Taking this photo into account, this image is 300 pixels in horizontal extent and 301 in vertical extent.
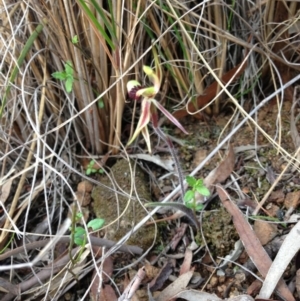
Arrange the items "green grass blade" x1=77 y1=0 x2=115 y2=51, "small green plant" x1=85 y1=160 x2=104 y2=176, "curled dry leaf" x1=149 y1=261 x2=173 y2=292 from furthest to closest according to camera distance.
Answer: "small green plant" x1=85 y1=160 x2=104 y2=176 → "curled dry leaf" x1=149 y1=261 x2=173 y2=292 → "green grass blade" x1=77 y1=0 x2=115 y2=51

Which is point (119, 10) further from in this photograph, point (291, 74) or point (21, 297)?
point (21, 297)

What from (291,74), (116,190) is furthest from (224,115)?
(116,190)

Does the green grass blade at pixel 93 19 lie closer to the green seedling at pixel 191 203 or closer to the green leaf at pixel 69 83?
the green leaf at pixel 69 83

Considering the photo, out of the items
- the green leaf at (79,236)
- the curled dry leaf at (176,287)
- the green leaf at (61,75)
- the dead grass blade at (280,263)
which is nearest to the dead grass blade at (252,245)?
the dead grass blade at (280,263)

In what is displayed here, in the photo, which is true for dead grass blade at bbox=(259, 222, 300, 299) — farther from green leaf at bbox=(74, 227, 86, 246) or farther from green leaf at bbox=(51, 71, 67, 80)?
green leaf at bbox=(51, 71, 67, 80)

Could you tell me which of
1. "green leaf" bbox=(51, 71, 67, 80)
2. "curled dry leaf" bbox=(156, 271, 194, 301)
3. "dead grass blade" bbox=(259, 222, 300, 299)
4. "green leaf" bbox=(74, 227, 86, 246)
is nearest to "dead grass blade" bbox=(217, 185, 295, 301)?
"dead grass blade" bbox=(259, 222, 300, 299)
